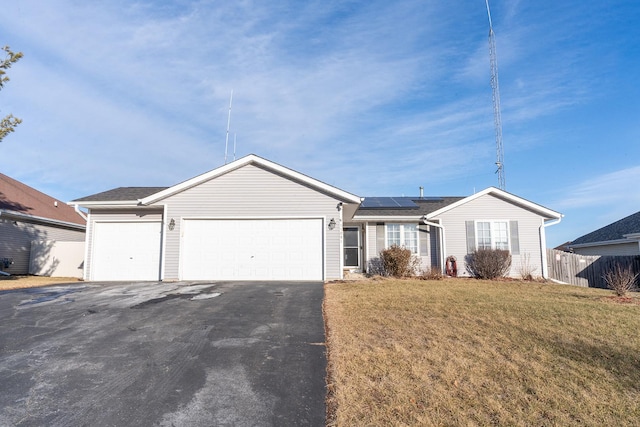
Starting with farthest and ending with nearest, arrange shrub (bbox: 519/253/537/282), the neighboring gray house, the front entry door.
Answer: the neighboring gray house
the front entry door
shrub (bbox: 519/253/537/282)

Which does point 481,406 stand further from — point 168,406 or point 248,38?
point 248,38

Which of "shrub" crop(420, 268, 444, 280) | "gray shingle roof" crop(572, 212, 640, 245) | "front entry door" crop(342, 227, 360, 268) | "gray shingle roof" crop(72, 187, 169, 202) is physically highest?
"gray shingle roof" crop(72, 187, 169, 202)

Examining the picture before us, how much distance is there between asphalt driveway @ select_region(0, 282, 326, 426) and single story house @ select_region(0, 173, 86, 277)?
432 inches

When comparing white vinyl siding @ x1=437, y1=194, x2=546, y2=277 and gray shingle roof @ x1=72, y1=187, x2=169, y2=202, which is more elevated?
gray shingle roof @ x1=72, y1=187, x2=169, y2=202

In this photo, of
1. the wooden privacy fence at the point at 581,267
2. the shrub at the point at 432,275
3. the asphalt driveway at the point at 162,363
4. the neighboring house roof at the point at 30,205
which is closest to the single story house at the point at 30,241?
the neighboring house roof at the point at 30,205

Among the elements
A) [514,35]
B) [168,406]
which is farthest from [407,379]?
[514,35]

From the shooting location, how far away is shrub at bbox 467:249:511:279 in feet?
48.5

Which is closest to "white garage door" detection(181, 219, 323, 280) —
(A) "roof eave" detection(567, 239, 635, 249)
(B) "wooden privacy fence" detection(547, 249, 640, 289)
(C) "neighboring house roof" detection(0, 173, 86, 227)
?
(C) "neighboring house roof" detection(0, 173, 86, 227)

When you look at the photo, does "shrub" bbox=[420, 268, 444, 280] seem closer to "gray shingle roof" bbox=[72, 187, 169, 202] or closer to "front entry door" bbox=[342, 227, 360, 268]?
"front entry door" bbox=[342, 227, 360, 268]

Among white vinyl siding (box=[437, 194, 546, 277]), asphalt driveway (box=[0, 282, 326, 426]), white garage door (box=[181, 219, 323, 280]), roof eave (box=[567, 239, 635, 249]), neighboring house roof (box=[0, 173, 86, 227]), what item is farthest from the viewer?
roof eave (box=[567, 239, 635, 249])

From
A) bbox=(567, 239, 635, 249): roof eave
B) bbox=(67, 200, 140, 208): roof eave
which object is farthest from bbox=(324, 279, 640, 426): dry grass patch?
bbox=(567, 239, 635, 249): roof eave

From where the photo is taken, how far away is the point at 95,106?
19.1 meters

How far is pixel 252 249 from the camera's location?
12.7m

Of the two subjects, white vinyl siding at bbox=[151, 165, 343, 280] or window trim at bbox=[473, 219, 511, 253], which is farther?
window trim at bbox=[473, 219, 511, 253]
